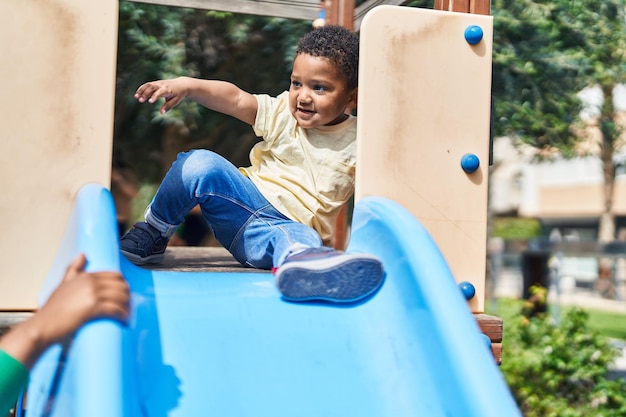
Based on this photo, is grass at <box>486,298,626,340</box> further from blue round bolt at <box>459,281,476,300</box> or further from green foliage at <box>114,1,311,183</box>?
blue round bolt at <box>459,281,476,300</box>

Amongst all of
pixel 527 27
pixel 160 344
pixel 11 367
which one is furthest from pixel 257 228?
pixel 527 27

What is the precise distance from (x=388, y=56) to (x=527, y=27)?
10.5 feet

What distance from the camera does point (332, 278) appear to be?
189cm

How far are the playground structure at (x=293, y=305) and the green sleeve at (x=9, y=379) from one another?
9 centimetres

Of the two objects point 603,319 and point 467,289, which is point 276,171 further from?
point 603,319

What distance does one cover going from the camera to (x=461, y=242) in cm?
232

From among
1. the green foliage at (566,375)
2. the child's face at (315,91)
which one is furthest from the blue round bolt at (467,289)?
the green foliage at (566,375)

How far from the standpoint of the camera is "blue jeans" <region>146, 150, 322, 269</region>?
7.88ft

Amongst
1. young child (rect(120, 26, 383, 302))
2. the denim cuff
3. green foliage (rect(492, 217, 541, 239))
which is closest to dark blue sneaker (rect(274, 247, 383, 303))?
young child (rect(120, 26, 383, 302))

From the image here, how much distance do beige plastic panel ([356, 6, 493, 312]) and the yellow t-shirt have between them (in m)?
0.32

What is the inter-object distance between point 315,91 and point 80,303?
1.29 metres

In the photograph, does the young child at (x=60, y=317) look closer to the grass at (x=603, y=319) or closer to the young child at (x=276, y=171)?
the young child at (x=276, y=171)

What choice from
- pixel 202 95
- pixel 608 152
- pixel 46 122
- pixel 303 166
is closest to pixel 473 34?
pixel 303 166

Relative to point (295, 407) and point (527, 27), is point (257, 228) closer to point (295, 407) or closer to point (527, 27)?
point (295, 407)
